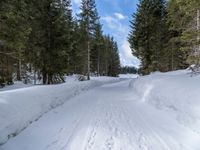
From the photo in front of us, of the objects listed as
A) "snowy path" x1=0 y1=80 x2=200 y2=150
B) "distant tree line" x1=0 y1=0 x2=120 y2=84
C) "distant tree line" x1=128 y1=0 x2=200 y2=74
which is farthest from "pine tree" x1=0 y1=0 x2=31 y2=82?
"distant tree line" x1=128 y1=0 x2=200 y2=74

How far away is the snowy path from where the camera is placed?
6473mm

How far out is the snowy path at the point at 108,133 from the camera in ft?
21.2

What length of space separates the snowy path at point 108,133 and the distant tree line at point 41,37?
5.65 meters

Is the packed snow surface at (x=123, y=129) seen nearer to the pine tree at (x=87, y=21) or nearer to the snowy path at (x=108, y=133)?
the snowy path at (x=108, y=133)

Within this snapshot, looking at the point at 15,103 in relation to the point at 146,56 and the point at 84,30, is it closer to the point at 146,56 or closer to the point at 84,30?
the point at 146,56

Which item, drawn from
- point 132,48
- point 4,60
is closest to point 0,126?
point 4,60

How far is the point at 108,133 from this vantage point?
750 centimetres

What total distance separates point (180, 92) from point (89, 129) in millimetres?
4180

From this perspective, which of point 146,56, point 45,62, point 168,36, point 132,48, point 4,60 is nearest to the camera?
point 4,60

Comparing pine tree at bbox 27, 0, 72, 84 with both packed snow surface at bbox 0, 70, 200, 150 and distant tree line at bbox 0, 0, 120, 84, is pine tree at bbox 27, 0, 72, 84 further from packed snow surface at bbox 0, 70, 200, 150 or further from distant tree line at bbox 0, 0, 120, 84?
packed snow surface at bbox 0, 70, 200, 150

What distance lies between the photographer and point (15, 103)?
938cm

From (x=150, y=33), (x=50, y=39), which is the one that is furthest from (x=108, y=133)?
(x=150, y=33)

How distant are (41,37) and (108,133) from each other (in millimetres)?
16972

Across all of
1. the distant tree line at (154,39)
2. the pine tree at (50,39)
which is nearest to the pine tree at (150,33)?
the distant tree line at (154,39)
